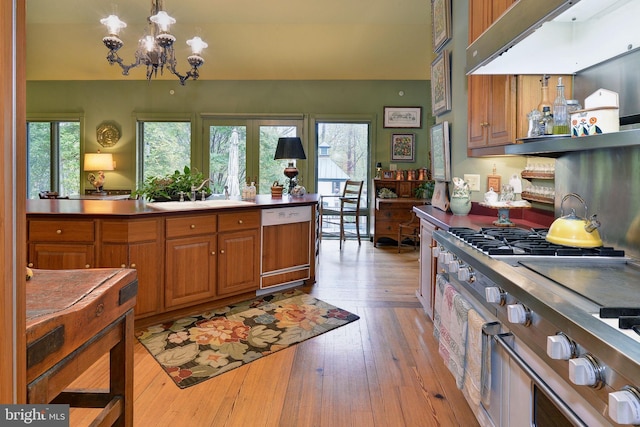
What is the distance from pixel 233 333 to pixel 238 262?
772mm

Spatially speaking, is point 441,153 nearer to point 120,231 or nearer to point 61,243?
point 120,231

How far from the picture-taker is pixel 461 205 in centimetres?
303

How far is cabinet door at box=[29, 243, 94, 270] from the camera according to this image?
2920mm

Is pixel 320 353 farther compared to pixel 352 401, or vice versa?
pixel 320 353

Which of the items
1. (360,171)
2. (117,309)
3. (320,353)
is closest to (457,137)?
(320,353)

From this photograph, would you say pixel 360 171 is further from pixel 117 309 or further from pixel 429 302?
pixel 117 309

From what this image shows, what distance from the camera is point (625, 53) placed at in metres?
1.65

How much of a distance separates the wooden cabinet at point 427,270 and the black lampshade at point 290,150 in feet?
6.77

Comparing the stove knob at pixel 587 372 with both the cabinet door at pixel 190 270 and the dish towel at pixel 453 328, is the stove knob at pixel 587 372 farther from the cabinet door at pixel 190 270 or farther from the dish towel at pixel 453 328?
Answer: the cabinet door at pixel 190 270

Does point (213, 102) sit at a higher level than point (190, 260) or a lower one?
higher

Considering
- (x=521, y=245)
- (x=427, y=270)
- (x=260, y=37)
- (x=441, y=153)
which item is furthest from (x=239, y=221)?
(x=260, y=37)

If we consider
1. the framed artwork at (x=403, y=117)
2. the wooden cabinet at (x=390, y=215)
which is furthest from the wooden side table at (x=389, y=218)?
the framed artwork at (x=403, y=117)

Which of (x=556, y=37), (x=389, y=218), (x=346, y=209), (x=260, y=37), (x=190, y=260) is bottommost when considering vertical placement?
(x=190, y=260)

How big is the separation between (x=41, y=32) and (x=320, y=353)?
699cm
